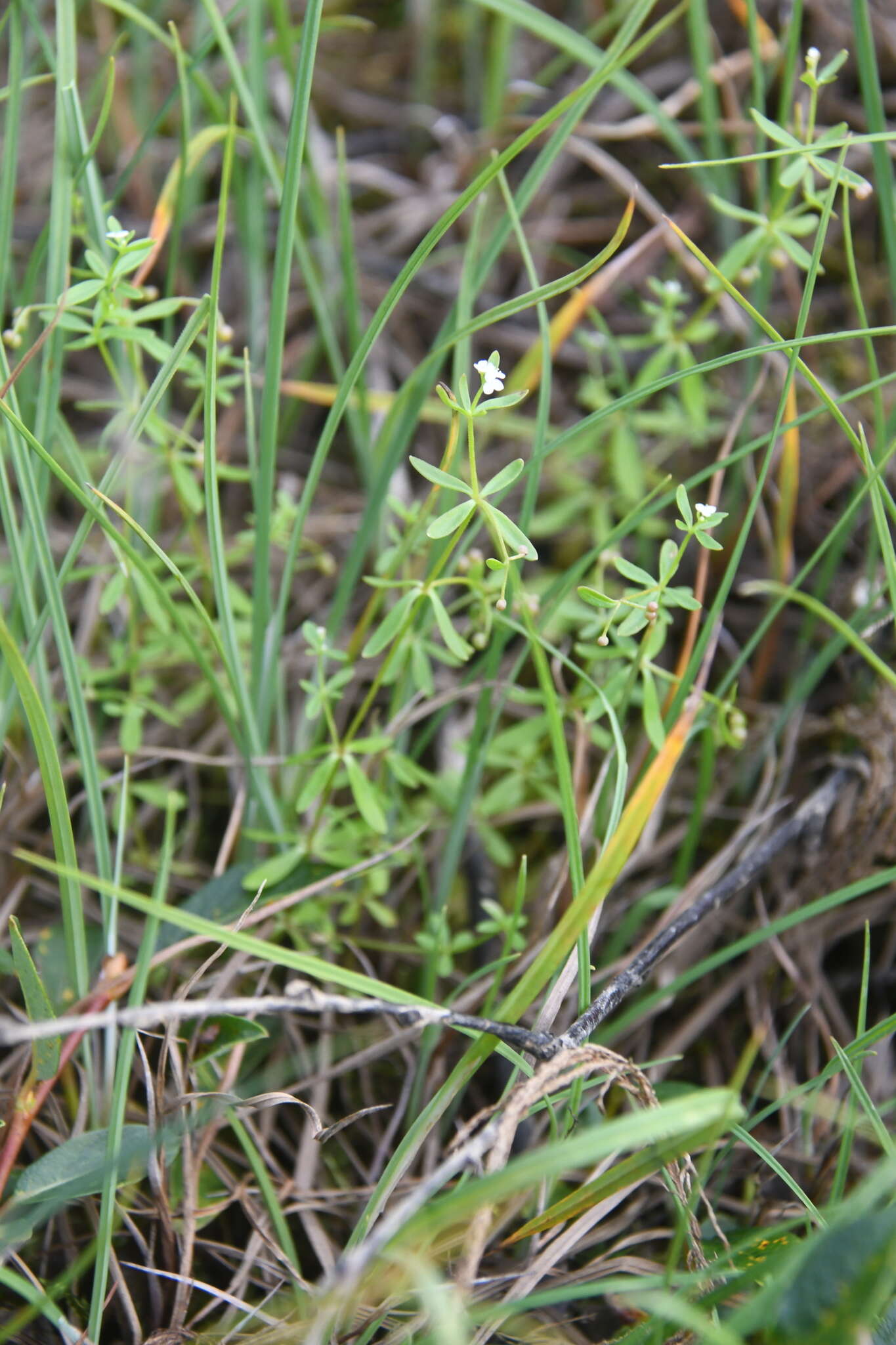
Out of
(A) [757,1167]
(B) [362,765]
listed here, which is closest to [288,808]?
(B) [362,765]

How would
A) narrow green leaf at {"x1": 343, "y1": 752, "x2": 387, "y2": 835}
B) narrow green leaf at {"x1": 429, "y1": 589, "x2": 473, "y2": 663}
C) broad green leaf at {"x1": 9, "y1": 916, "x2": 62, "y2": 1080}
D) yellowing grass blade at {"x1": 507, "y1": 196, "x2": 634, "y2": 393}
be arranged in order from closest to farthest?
broad green leaf at {"x1": 9, "y1": 916, "x2": 62, "y2": 1080}
narrow green leaf at {"x1": 429, "y1": 589, "x2": 473, "y2": 663}
narrow green leaf at {"x1": 343, "y1": 752, "x2": 387, "y2": 835}
yellowing grass blade at {"x1": 507, "y1": 196, "x2": 634, "y2": 393}

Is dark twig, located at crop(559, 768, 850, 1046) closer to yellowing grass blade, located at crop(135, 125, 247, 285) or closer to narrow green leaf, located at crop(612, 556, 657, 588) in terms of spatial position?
narrow green leaf, located at crop(612, 556, 657, 588)

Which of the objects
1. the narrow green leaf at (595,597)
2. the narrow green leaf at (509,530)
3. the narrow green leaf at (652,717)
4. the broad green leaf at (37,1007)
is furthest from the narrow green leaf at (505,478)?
the broad green leaf at (37,1007)

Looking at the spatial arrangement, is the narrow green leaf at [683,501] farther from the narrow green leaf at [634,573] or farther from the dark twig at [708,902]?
the dark twig at [708,902]

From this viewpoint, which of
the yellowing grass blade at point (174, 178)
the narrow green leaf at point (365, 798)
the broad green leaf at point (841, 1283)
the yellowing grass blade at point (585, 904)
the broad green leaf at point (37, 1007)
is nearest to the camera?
the broad green leaf at point (841, 1283)

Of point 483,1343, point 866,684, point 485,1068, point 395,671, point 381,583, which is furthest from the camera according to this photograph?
point 866,684

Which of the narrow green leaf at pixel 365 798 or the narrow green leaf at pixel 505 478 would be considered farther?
the narrow green leaf at pixel 365 798

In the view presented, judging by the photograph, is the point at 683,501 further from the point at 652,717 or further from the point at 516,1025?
the point at 516,1025

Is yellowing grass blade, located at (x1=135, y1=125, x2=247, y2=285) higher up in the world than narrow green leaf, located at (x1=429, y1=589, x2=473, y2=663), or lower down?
higher up

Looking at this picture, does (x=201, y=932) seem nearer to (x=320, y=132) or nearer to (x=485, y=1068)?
(x=485, y=1068)

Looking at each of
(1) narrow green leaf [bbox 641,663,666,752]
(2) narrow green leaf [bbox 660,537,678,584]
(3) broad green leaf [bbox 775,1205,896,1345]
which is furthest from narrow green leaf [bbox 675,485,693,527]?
(3) broad green leaf [bbox 775,1205,896,1345]

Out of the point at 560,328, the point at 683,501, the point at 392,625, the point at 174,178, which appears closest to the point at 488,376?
the point at 683,501
